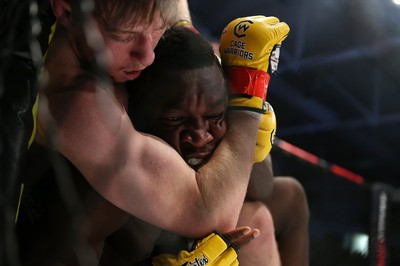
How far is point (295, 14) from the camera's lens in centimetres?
551

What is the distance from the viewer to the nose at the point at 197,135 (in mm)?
1204

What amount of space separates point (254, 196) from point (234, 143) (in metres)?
0.38

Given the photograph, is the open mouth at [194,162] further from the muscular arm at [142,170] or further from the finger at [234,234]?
the finger at [234,234]

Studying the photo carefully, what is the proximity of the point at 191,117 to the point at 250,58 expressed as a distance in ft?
0.74

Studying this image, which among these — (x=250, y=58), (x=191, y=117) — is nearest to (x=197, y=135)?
(x=191, y=117)

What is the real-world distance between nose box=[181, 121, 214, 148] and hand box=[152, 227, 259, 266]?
198mm

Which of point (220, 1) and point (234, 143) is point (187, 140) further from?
point (220, 1)

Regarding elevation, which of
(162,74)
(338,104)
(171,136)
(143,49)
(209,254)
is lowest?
(338,104)

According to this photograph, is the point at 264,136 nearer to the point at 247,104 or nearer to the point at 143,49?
the point at 247,104

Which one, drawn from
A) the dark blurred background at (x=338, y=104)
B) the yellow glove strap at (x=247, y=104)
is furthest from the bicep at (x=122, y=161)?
the dark blurred background at (x=338, y=104)

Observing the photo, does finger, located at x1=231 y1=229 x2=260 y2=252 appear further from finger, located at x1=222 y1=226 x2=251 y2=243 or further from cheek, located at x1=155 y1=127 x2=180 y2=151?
cheek, located at x1=155 y1=127 x2=180 y2=151

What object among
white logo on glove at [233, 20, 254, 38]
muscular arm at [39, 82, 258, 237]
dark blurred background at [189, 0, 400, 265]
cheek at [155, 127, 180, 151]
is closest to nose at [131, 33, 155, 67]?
muscular arm at [39, 82, 258, 237]

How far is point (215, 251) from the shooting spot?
44.3 inches

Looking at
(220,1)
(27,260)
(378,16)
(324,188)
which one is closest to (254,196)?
(27,260)
